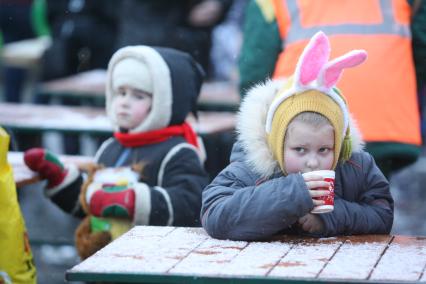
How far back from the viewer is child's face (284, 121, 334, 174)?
4.26 metres

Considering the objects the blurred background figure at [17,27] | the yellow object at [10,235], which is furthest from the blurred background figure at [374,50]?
the blurred background figure at [17,27]

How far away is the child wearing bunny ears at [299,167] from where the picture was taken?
13.7ft

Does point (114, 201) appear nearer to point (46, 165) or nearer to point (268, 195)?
point (46, 165)

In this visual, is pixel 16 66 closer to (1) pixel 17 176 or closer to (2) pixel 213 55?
(2) pixel 213 55

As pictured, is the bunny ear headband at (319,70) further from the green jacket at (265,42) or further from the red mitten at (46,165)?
the red mitten at (46,165)

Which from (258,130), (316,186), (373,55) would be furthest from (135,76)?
(316,186)

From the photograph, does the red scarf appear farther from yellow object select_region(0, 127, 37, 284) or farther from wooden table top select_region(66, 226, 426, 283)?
wooden table top select_region(66, 226, 426, 283)

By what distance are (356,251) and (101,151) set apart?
84.3 inches

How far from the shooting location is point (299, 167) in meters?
4.29

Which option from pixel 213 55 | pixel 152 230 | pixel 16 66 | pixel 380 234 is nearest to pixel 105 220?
pixel 152 230

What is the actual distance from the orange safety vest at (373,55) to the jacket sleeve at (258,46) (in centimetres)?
13

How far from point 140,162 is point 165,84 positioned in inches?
15.6

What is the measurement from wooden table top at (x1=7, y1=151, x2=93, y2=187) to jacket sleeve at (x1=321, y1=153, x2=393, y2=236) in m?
1.71

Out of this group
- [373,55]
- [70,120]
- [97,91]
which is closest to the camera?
[373,55]
